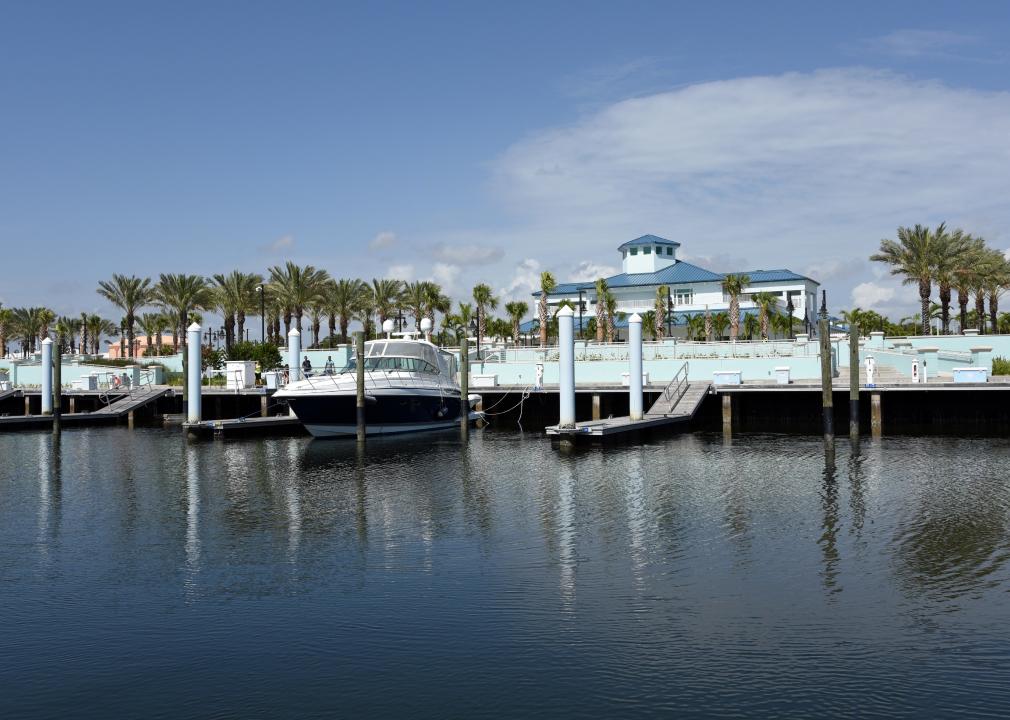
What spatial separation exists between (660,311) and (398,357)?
3983cm

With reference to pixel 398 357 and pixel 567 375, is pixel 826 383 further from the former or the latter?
pixel 398 357

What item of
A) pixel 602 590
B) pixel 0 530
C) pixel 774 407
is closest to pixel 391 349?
pixel 774 407

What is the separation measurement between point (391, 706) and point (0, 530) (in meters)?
14.6

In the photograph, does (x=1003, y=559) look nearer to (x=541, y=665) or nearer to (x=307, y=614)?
(x=541, y=665)

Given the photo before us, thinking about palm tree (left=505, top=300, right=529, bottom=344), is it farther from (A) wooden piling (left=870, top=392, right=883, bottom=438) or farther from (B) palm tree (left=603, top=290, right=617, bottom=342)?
(A) wooden piling (left=870, top=392, right=883, bottom=438)

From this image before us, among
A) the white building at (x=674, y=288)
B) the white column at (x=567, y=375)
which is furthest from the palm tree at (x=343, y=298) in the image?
the white column at (x=567, y=375)

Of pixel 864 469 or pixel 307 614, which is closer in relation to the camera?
pixel 307 614

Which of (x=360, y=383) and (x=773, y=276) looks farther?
(x=773, y=276)

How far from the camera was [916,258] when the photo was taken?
68125 mm

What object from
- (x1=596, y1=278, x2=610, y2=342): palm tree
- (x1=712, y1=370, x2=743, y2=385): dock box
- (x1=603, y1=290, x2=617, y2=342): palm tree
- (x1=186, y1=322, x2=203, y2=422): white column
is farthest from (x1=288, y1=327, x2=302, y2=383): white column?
(x1=603, y1=290, x2=617, y2=342): palm tree

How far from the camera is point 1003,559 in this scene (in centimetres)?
1708

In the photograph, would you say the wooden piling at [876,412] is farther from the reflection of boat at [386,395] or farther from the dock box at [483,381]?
the dock box at [483,381]

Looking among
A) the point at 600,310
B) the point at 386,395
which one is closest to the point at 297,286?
the point at 600,310

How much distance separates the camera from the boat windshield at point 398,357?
4362 centimetres
